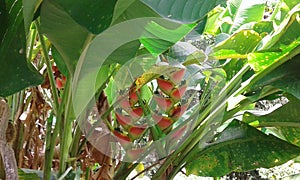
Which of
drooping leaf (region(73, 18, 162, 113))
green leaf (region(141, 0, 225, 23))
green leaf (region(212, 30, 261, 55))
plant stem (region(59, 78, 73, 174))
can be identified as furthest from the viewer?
green leaf (region(212, 30, 261, 55))

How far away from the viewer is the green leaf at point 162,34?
1.75 feet

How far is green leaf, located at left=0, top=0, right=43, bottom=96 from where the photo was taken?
1.77 feet

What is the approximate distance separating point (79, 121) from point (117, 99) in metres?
0.08

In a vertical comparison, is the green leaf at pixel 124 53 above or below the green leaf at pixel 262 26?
above

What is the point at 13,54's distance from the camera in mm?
556

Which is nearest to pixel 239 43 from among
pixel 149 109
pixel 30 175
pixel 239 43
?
pixel 239 43

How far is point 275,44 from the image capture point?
75 centimetres

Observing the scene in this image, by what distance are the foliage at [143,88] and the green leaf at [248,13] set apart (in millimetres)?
101

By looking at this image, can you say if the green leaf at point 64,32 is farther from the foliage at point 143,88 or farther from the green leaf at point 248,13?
the green leaf at point 248,13

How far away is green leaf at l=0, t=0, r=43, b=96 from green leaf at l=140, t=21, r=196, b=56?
15 centimetres

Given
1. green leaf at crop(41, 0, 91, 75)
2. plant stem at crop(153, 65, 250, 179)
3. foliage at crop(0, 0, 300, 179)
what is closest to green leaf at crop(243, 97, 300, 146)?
foliage at crop(0, 0, 300, 179)

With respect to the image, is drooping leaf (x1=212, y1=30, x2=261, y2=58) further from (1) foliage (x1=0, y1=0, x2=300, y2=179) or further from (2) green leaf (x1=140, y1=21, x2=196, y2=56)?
(2) green leaf (x1=140, y1=21, x2=196, y2=56)

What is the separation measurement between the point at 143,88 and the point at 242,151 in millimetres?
273

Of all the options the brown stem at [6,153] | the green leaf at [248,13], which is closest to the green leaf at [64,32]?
the brown stem at [6,153]
